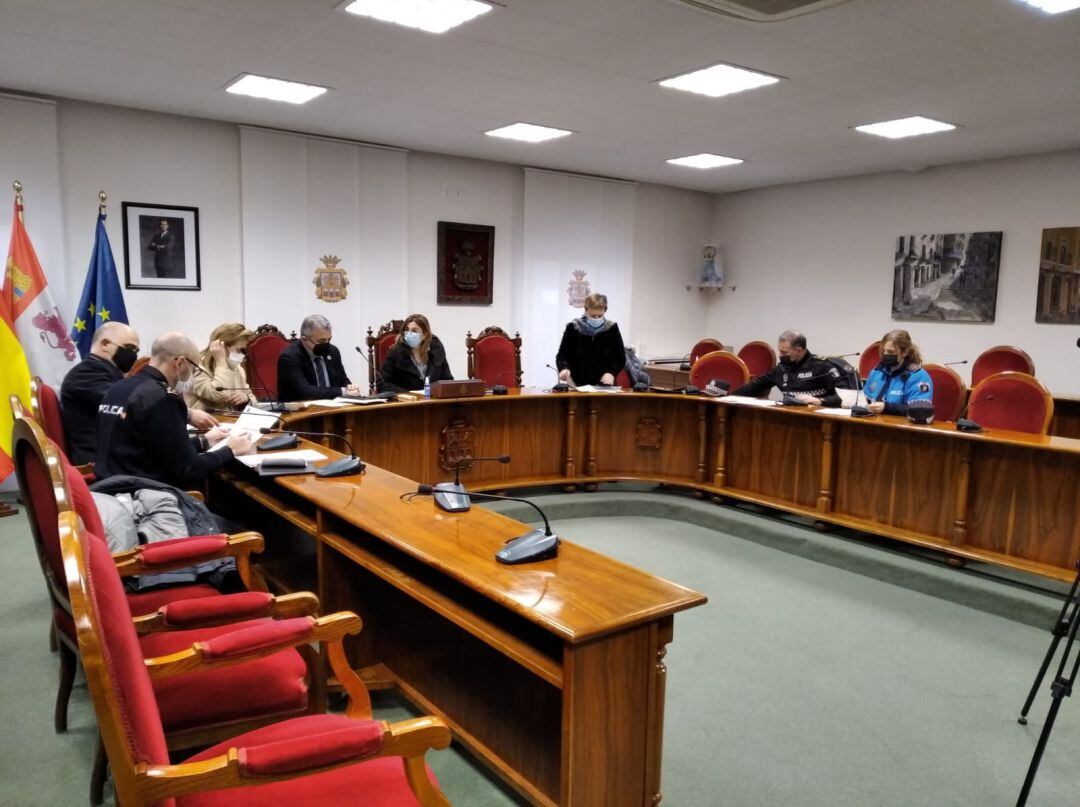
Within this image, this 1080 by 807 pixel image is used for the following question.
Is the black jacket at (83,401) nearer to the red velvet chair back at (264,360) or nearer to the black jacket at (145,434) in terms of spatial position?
the black jacket at (145,434)

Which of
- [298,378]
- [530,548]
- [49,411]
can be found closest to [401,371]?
[298,378]

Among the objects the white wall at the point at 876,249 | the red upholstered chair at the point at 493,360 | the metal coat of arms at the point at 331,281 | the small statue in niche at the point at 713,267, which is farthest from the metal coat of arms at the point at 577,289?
the metal coat of arms at the point at 331,281

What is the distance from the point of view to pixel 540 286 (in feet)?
26.9

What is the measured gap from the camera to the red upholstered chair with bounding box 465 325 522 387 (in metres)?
6.05

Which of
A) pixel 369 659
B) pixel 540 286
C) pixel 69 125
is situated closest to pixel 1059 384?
pixel 540 286

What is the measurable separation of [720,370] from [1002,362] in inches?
99.9

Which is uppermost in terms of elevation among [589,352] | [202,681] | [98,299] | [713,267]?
[713,267]

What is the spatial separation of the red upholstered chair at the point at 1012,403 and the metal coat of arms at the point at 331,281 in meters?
4.95

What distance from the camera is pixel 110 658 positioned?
108 cm

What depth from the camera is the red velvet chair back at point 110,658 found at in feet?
3.26

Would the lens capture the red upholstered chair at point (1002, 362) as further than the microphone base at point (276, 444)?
Yes

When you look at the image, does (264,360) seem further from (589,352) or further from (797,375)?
(797,375)

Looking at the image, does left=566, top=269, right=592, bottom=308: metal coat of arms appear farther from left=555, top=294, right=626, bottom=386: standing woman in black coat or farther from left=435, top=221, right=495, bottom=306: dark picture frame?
left=555, top=294, right=626, bottom=386: standing woman in black coat

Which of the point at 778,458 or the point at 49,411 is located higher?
the point at 49,411
